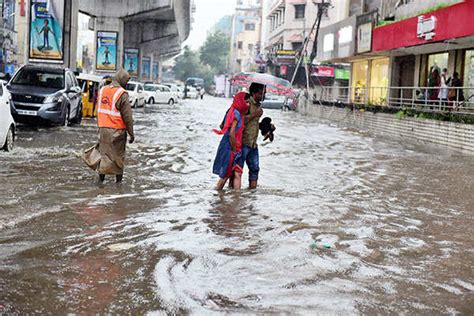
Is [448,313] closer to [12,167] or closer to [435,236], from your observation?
[435,236]

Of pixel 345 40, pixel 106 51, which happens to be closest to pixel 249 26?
pixel 106 51

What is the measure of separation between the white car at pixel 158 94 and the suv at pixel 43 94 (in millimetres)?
28052

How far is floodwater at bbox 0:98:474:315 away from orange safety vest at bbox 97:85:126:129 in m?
0.90

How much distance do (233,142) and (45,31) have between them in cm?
2257

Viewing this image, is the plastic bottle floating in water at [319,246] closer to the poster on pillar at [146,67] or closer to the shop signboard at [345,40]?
the shop signboard at [345,40]

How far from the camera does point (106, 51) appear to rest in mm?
46156

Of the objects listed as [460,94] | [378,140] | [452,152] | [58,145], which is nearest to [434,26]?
[460,94]

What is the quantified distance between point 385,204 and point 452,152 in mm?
10969

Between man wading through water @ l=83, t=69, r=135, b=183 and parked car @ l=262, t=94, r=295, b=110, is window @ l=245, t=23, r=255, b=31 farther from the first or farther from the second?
man wading through water @ l=83, t=69, r=135, b=183

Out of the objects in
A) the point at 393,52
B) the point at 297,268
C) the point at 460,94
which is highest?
the point at 393,52

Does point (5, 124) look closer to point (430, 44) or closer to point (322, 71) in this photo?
point (430, 44)

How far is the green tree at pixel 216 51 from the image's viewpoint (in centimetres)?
12762

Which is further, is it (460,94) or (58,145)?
(460,94)

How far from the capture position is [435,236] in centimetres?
719
